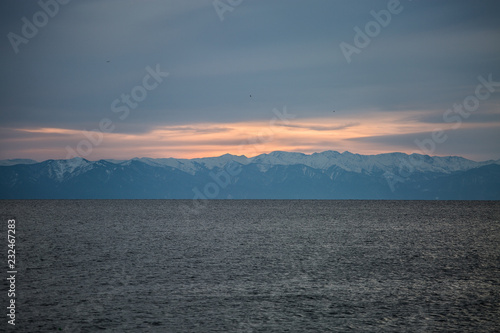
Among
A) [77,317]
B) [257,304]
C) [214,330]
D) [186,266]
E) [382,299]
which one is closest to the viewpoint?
[214,330]

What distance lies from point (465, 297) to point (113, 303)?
1803 cm

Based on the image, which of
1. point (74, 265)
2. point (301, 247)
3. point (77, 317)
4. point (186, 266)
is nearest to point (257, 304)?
point (77, 317)

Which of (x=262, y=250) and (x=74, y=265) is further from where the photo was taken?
(x=262, y=250)

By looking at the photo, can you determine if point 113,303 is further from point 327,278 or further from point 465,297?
point 465,297

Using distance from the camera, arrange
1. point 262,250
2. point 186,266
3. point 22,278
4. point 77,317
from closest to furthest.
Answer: point 77,317
point 22,278
point 186,266
point 262,250

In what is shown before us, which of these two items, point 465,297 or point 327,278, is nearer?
point 465,297

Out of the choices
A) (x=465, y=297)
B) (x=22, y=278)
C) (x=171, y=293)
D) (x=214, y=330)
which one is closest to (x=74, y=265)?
(x=22, y=278)

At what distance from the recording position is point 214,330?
18.5 metres

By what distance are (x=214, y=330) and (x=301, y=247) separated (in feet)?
119

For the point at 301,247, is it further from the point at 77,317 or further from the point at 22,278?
the point at 77,317

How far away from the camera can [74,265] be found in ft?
124

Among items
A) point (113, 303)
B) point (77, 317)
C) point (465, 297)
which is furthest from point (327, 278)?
point (77, 317)

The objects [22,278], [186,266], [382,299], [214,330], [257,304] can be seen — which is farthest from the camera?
[186,266]

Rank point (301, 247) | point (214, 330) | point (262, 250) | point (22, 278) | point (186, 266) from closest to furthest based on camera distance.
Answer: point (214, 330)
point (22, 278)
point (186, 266)
point (262, 250)
point (301, 247)
